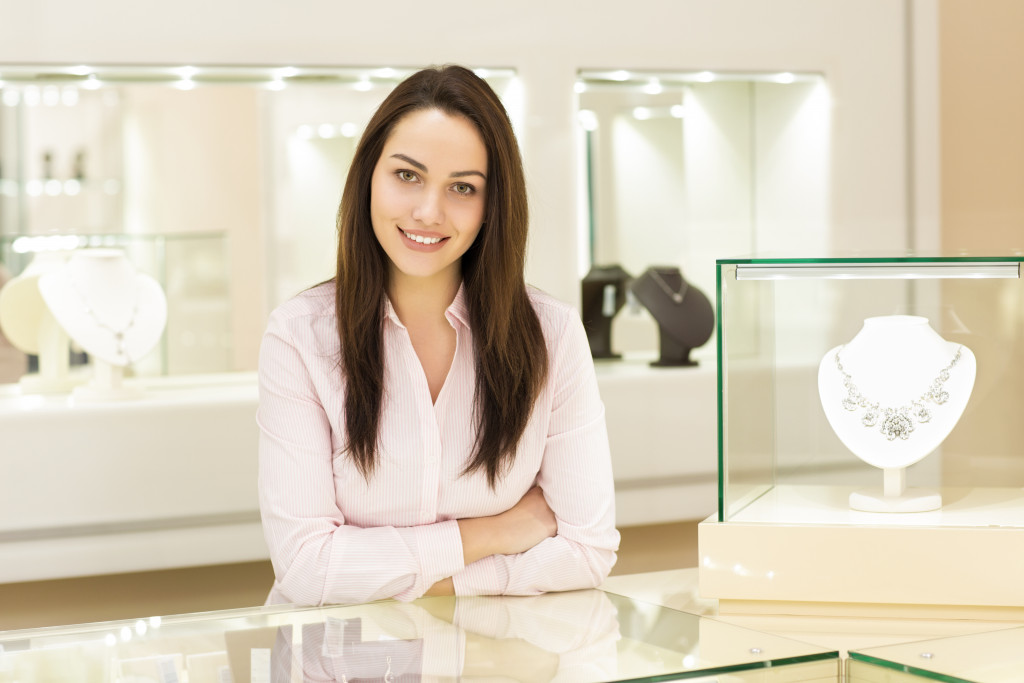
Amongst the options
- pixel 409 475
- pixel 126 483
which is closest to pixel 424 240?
pixel 409 475

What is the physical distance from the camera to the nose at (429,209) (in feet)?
4.39

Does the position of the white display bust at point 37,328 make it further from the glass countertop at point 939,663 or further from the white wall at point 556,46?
the glass countertop at point 939,663

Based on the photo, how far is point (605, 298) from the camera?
2471mm

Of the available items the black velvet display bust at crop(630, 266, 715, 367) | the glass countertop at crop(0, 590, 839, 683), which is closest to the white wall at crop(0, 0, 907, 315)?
the black velvet display bust at crop(630, 266, 715, 367)

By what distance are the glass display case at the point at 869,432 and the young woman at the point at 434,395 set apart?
0.21 meters

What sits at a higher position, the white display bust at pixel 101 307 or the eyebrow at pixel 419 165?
the eyebrow at pixel 419 165

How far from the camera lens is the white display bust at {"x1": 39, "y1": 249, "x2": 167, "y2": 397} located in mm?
2090

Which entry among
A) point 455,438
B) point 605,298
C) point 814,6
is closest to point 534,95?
point 605,298

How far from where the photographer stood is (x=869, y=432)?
1422 millimetres

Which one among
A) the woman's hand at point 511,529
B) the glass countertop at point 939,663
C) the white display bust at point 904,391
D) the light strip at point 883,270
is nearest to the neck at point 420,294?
the woman's hand at point 511,529

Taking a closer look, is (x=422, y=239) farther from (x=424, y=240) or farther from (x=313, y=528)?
(x=313, y=528)

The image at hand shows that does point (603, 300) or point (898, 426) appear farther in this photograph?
point (603, 300)

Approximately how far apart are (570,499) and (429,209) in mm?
412

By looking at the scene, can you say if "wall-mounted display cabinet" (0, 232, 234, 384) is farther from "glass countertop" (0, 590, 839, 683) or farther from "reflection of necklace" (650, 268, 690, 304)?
"glass countertop" (0, 590, 839, 683)
